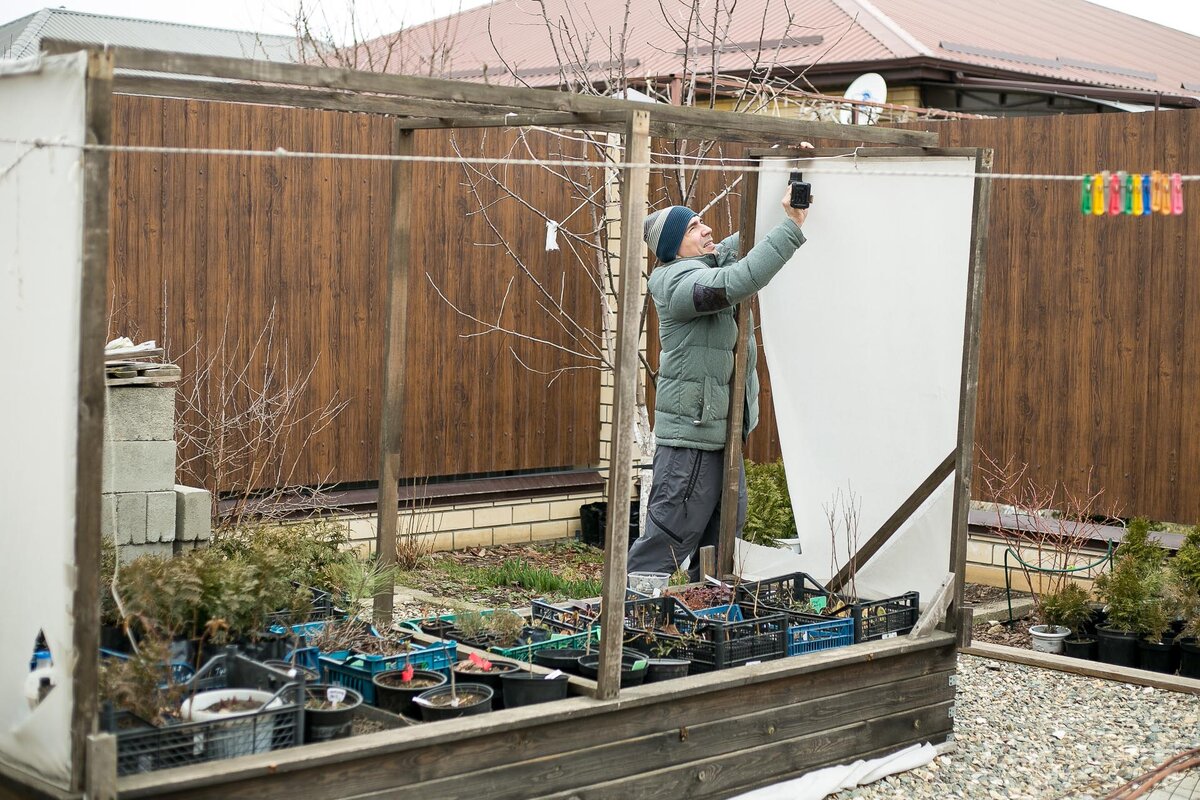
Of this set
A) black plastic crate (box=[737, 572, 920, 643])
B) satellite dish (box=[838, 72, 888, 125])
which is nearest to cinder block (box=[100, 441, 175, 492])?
black plastic crate (box=[737, 572, 920, 643])

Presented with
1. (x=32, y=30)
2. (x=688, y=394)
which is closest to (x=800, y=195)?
(x=688, y=394)

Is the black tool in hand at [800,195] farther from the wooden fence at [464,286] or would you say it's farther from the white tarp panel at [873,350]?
the wooden fence at [464,286]

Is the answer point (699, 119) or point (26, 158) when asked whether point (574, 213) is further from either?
point (26, 158)

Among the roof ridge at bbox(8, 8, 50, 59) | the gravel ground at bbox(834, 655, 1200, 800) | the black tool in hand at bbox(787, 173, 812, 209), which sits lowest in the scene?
the gravel ground at bbox(834, 655, 1200, 800)

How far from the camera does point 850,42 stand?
46.1 ft

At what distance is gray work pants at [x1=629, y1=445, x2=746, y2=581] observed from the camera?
5965 mm

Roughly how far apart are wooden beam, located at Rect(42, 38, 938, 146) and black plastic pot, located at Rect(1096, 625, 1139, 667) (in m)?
2.40

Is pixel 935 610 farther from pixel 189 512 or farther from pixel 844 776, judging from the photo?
pixel 189 512

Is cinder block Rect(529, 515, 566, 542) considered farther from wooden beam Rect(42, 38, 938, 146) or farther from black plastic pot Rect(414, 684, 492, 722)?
black plastic pot Rect(414, 684, 492, 722)

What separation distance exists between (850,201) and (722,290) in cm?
66

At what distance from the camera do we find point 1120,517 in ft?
24.4

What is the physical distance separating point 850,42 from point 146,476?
1021cm

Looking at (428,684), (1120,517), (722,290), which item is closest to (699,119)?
(722,290)

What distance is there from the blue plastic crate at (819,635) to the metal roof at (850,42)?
672 centimetres
